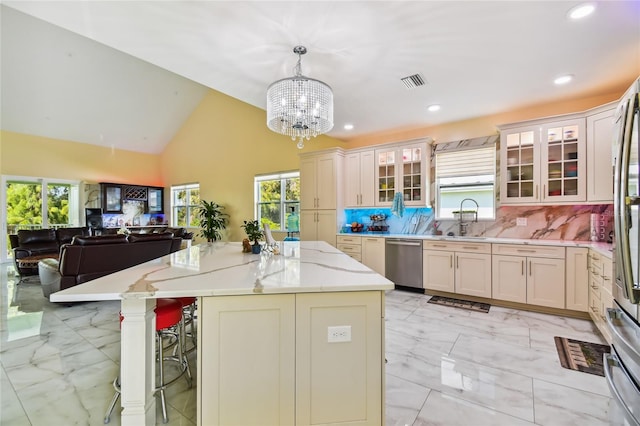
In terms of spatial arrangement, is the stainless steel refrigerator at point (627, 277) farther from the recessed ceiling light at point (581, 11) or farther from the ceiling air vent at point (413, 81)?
the ceiling air vent at point (413, 81)

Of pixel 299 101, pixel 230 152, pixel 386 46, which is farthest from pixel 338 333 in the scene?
pixel 230 152

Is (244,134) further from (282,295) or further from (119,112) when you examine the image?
(282,295)

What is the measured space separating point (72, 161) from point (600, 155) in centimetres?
1119

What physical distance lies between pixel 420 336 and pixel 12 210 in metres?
9.61

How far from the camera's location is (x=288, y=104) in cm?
247

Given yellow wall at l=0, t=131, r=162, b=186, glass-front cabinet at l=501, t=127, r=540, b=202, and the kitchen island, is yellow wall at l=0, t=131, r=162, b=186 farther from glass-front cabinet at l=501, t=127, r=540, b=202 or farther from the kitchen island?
glass-front cabinet at l=501, t=127, r=540, b=202

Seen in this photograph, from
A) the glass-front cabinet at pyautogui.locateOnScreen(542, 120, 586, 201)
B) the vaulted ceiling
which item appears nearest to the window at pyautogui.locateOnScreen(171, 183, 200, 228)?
the vaulted ceiling

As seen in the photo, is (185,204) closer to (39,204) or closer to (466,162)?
(39,204)

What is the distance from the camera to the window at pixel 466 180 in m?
4.14

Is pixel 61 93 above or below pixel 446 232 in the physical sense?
above

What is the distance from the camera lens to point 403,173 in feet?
15.2

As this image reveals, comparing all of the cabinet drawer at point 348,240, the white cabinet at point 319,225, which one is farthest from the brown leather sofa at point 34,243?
the cabinet drawer at point 348,240

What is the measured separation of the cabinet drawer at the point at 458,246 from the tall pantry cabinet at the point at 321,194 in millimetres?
1625

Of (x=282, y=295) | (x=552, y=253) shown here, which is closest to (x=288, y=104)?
(x=282, y=295)
